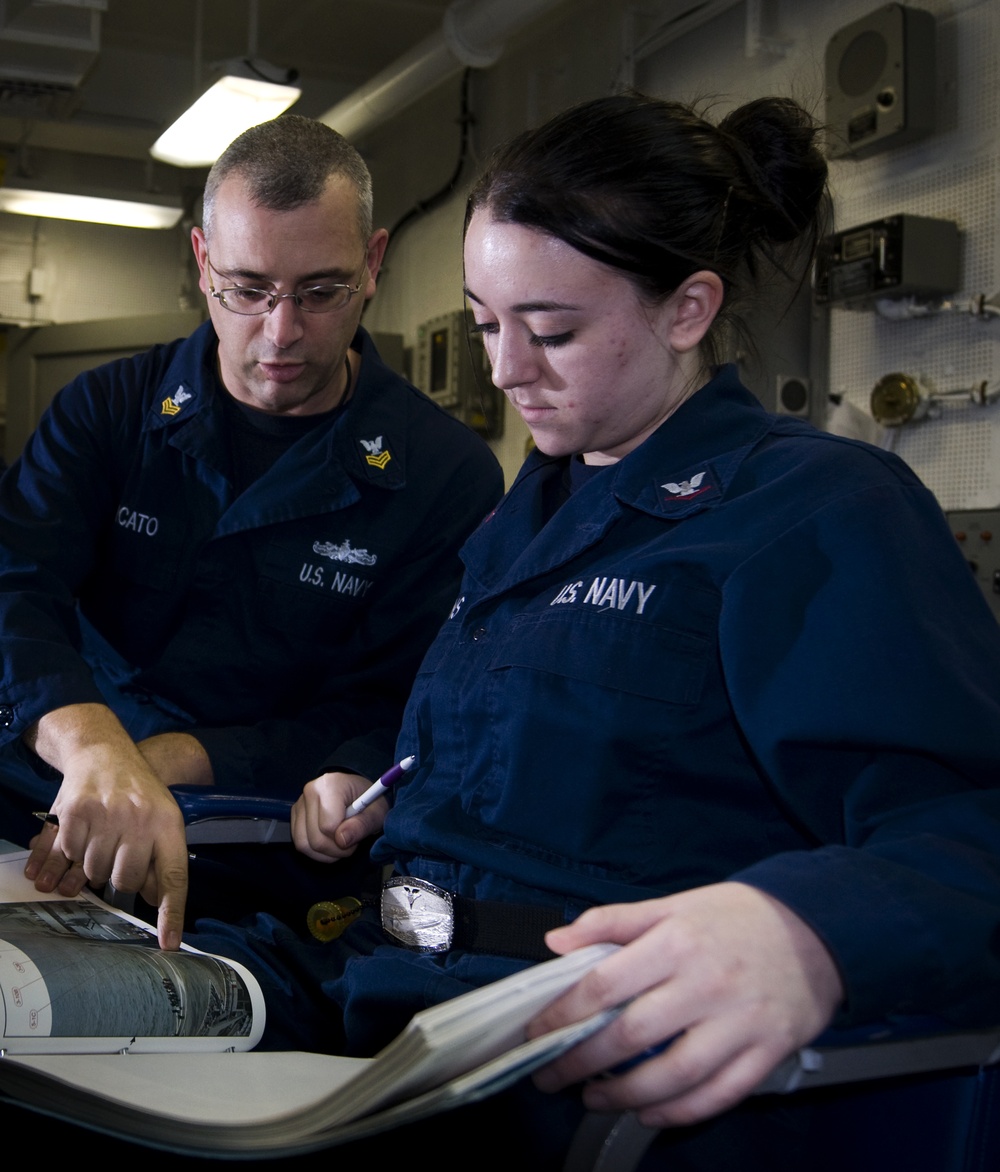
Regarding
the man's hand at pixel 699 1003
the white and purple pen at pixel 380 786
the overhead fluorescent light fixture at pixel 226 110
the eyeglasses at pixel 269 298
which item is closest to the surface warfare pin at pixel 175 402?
the eyeglasses at pixel 269 298

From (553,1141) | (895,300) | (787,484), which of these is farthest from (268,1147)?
(895,300)

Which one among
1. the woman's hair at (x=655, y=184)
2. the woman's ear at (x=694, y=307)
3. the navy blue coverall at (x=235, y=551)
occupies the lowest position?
the navy blue coverall at (x=235, y=551)

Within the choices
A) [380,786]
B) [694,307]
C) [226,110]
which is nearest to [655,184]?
[694,307]

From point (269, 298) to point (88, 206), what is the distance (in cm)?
425

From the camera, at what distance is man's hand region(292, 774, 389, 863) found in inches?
53.0

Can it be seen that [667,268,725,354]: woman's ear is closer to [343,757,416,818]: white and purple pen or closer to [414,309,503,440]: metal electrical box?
[343,757,416,818]: white and purple pen

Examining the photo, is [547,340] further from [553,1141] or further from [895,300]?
[895,300]

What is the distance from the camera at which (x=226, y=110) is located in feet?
14.8

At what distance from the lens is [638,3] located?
443 cm

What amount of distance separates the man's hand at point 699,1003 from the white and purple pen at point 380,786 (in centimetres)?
51

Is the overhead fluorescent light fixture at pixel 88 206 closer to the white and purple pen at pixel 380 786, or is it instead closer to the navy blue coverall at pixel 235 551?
the navy blue coverall at pixel 235 551

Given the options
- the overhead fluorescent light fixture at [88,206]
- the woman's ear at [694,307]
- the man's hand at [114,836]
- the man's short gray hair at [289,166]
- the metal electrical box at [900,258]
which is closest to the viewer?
the woman's ear at [694,307]

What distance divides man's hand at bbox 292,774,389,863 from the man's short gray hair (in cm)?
82

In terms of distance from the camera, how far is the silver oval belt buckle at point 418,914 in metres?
1.05
